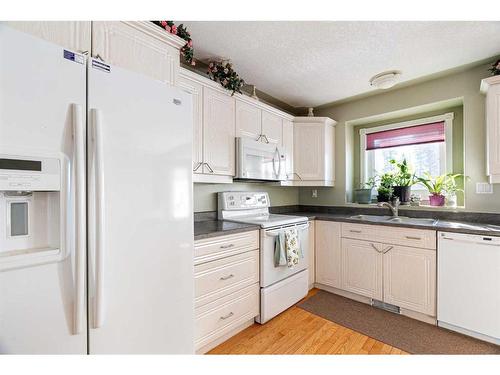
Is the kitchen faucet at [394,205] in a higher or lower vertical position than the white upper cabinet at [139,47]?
lower

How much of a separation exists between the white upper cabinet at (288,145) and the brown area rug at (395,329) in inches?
59.1

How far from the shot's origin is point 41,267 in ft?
2.55

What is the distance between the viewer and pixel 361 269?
8.11 ft

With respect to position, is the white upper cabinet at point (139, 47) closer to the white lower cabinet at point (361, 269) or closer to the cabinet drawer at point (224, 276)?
the cabinet drawer at point (224, 276)

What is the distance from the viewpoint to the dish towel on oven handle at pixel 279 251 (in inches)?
83.9

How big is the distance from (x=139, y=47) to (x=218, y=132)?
933 millimetres

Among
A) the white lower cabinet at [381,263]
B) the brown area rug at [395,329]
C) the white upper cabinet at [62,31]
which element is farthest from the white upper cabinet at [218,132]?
the brown area rug at [395,329]

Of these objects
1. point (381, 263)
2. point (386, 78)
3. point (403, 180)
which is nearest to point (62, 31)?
point (386, 78)

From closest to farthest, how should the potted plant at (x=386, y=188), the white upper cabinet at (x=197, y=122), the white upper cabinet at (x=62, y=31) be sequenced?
the white upper cabinet at (x=62, y=31)
the white upper cabinet at (x=197, y=122)
the potted plant at (x=386, y=188)

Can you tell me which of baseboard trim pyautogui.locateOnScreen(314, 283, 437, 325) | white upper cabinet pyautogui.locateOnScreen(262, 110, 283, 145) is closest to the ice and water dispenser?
white upper cabinet pyautogui.locateOnScreen(262, 110, 283, 145)

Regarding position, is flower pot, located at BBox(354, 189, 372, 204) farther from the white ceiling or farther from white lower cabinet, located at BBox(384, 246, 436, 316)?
the white ceiling

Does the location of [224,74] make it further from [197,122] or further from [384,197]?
[384,197]
